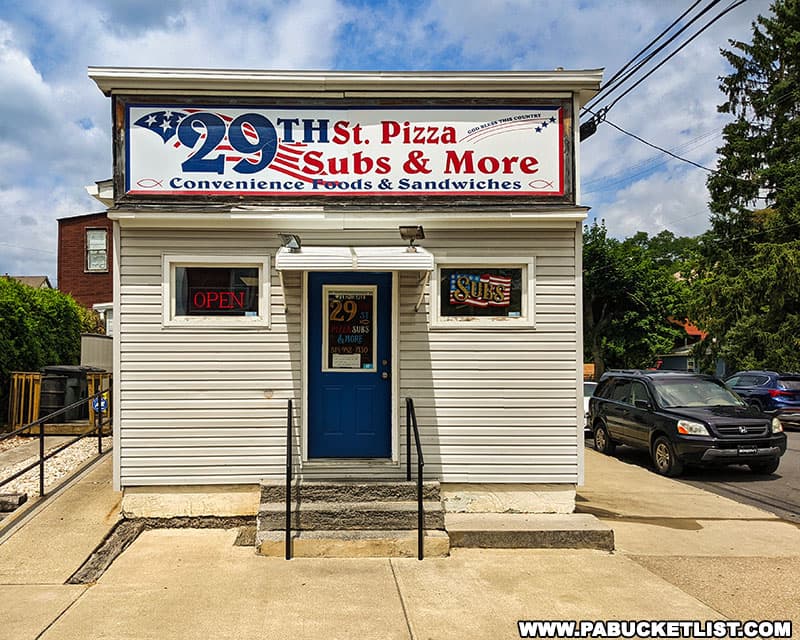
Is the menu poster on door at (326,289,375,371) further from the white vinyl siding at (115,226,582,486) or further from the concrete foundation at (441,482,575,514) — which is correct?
the concrete foundation at (441,482,575,514)

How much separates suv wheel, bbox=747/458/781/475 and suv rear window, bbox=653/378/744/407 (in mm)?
1037

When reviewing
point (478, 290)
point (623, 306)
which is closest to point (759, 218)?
point (623, 306)

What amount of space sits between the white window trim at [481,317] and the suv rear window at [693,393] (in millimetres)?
5507

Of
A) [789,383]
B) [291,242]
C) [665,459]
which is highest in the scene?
[291,242]

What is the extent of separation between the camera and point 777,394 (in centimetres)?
1827

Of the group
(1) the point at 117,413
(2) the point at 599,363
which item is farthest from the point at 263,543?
(2) the point at 599,363

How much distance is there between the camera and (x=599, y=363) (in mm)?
38625

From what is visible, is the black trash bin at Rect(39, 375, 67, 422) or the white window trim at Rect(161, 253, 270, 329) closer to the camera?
the white window trim at Rect(161, 253, 270, 329)

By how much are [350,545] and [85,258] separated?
22.7 m

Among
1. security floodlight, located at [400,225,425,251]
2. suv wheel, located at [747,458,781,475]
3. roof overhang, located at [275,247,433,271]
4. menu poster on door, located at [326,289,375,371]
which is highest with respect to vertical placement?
security floodlight, located at [400,225,425,251]

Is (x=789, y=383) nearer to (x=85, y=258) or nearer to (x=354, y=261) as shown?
(x=354, y=261)

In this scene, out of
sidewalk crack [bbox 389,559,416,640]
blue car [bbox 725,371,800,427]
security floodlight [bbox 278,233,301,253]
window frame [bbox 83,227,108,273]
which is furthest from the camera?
window frame [bbox 83,227,108,273]

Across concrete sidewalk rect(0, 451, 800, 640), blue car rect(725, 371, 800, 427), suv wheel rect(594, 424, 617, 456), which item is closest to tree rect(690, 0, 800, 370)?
blue car rect(725, 371, 800, 427)

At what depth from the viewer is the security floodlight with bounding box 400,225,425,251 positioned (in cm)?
672
